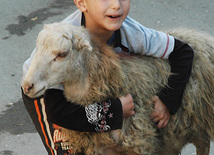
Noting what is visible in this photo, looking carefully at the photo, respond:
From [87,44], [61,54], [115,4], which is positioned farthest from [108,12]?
[61,54]

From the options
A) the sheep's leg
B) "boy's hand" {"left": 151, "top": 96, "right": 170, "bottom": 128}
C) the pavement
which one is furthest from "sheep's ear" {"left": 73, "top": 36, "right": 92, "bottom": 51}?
the pavement

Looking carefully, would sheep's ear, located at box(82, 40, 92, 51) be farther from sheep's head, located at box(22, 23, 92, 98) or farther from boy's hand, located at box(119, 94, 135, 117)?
boy's hand, located at box(119, 94, 135, 117)

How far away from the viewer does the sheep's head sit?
1936mm

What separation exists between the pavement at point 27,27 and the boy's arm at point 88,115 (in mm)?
1365

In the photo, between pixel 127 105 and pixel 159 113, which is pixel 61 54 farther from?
pixel 159 113

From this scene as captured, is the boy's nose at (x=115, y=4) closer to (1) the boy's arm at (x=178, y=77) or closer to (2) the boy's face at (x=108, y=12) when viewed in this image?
(2) the boy's face at (x=108, y=12)

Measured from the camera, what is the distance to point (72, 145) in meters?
2.37

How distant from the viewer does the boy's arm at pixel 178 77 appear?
2.42 metres

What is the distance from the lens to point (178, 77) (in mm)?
2434

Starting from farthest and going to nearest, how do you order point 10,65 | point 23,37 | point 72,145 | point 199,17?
1. point 199,17
2. point 23,37
3. point 10,65
4. point 72,145

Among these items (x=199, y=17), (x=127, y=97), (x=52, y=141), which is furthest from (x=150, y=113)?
(x=199, y=17)

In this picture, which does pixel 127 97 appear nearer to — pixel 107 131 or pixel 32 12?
pixel 107 131

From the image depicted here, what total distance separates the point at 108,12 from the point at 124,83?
43cm

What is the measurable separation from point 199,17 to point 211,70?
11.1 feet
